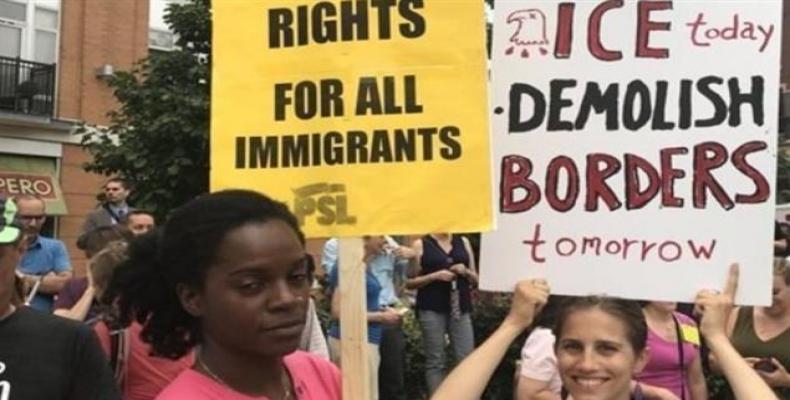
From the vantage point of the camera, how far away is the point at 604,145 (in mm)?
3295

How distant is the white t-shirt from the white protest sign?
0.78 m

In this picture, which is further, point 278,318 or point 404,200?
point 404,200

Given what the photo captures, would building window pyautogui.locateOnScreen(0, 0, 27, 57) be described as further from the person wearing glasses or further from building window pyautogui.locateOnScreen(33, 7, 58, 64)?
the person wearing glasses

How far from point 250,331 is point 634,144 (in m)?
1.65

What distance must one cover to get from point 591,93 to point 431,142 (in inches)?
22.0

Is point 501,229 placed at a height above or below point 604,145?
below

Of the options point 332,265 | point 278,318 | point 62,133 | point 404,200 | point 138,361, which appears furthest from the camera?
point 62,133

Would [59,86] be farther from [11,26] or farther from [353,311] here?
[353,311]

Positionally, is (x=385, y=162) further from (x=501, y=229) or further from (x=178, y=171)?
(x=178, y=171)

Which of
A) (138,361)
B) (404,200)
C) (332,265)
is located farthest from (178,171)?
(404,200)

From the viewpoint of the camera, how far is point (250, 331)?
2.05m

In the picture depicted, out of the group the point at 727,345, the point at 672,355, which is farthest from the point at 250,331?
the point at 672,355

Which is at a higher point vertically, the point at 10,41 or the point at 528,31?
the point at 10,41

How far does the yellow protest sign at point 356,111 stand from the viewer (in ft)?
10.3
